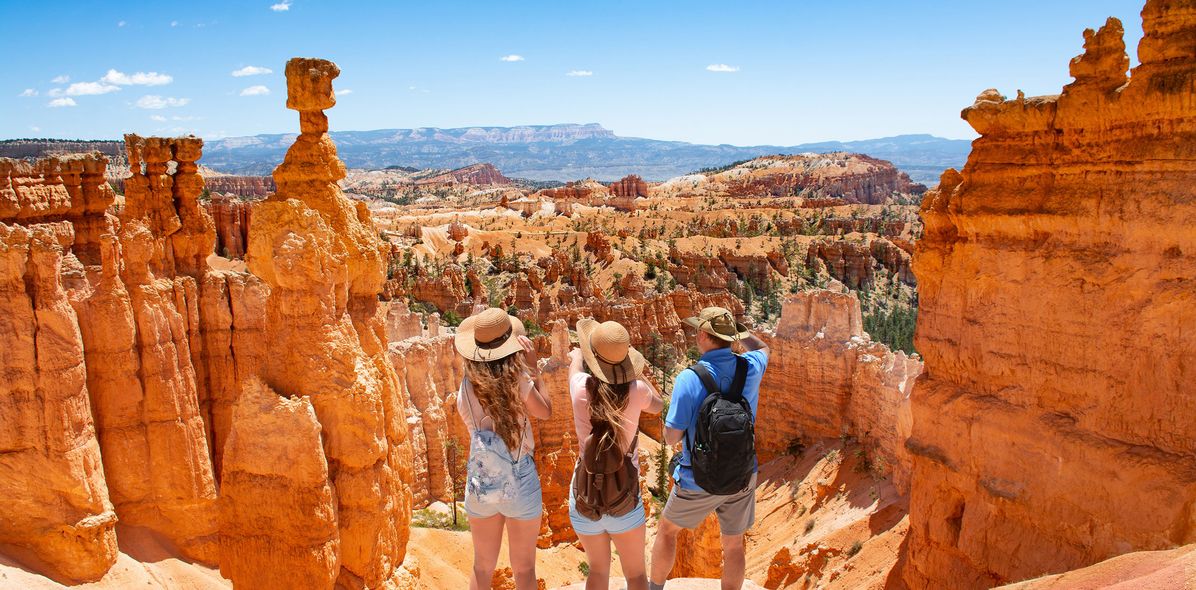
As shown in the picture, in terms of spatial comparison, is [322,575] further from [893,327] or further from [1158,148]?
[893,327]

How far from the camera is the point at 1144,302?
6484 millimetres

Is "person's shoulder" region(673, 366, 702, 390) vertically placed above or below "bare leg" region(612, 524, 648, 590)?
above

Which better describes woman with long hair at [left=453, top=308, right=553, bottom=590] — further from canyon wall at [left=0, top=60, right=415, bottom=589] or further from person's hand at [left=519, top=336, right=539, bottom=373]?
canyon wall at [left=0, top=60, right=415, bottom=589]

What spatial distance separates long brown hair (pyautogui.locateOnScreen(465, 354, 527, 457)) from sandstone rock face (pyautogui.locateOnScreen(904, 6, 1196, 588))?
16.2 ft

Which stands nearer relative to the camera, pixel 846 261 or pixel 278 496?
pixel 278 496

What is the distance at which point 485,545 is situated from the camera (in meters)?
5.02

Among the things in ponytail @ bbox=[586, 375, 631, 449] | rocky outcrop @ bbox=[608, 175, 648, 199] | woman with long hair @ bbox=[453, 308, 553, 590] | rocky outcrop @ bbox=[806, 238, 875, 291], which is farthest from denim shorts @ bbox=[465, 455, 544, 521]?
rocky outcrop @ bbox=[608, 175, 648, 199]

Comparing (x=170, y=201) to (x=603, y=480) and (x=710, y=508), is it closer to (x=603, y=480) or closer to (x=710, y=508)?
(x=603, y=480)

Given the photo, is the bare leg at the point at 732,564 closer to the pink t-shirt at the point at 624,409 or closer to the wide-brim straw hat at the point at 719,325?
the pink t-shirt at the point at 624,409

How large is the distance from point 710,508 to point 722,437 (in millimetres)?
653

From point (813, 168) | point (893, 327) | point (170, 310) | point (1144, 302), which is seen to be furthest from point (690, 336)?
point (813, 168)

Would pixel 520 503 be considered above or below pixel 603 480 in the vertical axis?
below

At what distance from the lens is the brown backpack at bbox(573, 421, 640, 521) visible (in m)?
4.65

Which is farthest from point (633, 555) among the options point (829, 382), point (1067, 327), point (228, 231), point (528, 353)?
point (228, 231)
